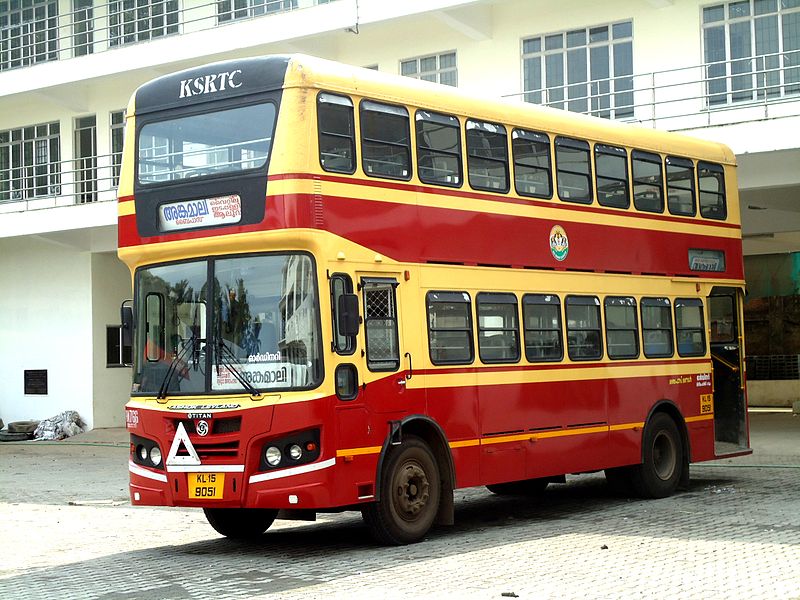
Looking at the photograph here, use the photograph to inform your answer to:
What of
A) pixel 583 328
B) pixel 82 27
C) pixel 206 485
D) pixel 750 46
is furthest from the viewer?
pixel 82 27

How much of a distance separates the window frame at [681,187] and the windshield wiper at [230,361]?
7.16m

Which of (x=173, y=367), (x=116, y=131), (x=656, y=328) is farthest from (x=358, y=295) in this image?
(x=116, y=131)

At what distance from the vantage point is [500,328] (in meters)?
14.0

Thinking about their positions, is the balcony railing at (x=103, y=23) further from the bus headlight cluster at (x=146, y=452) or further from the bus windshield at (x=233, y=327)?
the bus headlight cluster at (x=146, y=452)

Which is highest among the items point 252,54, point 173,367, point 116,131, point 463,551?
point 252,54

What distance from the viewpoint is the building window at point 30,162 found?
33719 millimetres

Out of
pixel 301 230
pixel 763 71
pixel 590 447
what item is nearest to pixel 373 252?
pixel 301 230

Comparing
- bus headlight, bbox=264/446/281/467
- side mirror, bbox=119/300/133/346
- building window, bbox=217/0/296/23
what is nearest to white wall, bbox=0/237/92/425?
building window, bbox=217/0/296/23

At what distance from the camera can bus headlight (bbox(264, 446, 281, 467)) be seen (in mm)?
11633

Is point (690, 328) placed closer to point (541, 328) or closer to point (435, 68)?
point (541, 328)

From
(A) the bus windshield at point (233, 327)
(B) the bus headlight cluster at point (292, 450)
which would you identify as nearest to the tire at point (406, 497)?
(B) the bus headlight cluster at point (292, 450)

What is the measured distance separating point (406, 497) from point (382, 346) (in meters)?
1.42

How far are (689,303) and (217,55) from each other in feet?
50.4

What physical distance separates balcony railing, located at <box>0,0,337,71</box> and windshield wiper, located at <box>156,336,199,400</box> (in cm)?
1749
